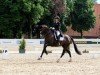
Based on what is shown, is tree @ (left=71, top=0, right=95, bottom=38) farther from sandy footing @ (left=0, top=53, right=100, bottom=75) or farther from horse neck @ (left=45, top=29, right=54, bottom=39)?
horse neck @ (left=45, top=29, right=54, bottom=39)

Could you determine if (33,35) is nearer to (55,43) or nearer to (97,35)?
(97,35)

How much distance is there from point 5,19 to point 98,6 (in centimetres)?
3074

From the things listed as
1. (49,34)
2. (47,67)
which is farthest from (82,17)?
(47,67)

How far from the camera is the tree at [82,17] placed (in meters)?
67.1

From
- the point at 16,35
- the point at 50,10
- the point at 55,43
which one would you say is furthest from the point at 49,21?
the point at 55,43

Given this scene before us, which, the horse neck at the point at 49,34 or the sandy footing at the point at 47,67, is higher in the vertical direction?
the horse neck at the point at 49,34

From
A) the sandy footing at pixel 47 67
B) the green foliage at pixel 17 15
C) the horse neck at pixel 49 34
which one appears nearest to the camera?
the sandy footing at pixel 47 67

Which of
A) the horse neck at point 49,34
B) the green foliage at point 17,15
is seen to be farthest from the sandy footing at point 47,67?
the green foliage at point 17,15

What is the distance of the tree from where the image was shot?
67.1m

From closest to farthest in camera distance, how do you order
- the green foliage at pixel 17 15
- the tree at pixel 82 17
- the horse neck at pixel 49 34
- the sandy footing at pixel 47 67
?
the sandy footing at pixel 47 67, the horse neck at pixel 49 34, the green foliage at pixel 17 15, the tree at pixel 82 17

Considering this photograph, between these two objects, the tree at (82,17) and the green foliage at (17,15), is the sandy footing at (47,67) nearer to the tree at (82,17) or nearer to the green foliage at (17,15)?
the green foliage at (17,15)

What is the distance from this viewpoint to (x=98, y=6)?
76875 mm

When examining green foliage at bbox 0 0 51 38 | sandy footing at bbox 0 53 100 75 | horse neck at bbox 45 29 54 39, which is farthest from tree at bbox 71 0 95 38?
horse neck at bbox 45 29 54 39

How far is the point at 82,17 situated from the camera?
6700 centimetres
